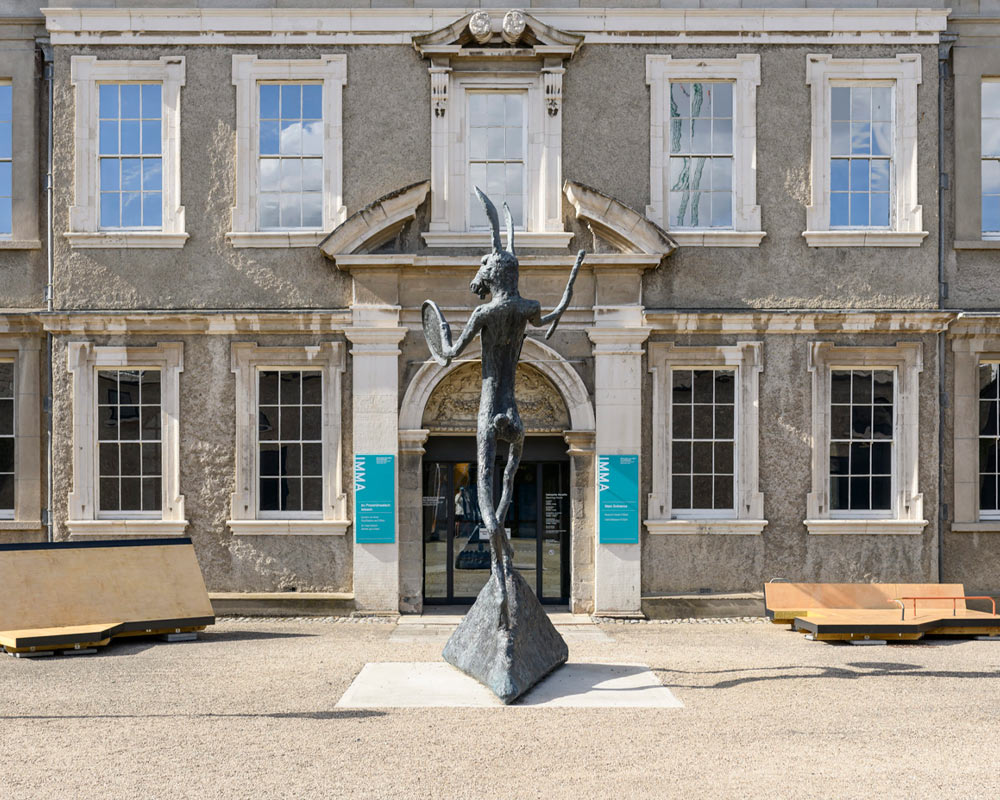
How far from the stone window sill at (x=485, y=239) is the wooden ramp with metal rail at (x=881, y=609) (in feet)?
17.2

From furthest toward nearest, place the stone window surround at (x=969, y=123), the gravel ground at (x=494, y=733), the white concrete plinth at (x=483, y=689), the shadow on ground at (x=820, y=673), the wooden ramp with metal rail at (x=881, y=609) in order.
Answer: the stone window surround at (x=969, y=123)
the wooden ramp with metal rail at (x=881, y=609)
the shadow on ground at (x=820, y=673)
the white concrete plinth at (x=483, y=689)
the gravel ground at (x=494, y=733)

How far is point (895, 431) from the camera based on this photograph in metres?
14.4

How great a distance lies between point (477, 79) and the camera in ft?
47.0

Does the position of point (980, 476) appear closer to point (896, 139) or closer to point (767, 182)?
point (896, 139)

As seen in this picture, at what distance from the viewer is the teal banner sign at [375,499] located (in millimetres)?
14062

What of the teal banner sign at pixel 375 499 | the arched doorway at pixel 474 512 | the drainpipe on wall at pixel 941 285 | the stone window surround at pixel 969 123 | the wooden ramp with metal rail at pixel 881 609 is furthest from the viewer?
the arched doorway at pixel 474 512

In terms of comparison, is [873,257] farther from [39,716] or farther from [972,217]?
[39,716]

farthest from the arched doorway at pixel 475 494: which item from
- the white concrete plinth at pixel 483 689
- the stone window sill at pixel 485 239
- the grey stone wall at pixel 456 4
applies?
the grey stone wall at pixel 456 4

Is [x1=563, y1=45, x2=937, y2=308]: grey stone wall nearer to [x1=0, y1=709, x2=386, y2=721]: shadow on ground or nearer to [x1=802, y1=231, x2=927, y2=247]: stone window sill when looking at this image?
[x1=802, y1=231, x2=927, y2=247]: stone window sill

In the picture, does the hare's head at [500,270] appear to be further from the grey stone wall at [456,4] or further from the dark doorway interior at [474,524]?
the grey stone wall at [456,4]

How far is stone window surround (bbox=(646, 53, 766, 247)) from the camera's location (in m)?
14.3

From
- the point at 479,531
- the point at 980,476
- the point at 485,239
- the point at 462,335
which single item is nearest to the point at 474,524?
the point at 479,531

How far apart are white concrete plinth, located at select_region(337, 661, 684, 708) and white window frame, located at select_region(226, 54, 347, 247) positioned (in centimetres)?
644

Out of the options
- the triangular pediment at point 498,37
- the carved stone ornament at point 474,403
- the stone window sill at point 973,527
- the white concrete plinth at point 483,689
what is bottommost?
the white concrete plinth at point 483,689
